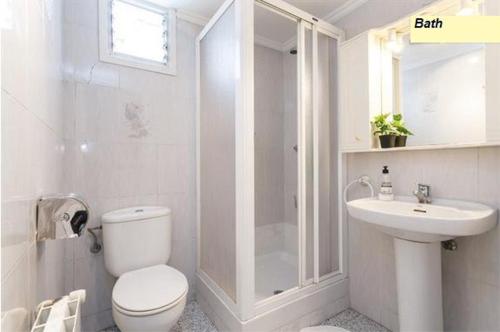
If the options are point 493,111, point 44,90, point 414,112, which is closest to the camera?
point 44,90

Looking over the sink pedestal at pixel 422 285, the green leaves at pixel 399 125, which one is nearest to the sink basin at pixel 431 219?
the sink pedestal at pixel 422 285

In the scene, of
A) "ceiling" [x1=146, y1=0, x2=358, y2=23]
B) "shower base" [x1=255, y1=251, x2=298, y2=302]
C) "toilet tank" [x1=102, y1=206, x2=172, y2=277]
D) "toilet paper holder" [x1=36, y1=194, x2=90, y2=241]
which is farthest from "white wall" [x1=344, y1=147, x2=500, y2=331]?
"toilet paper holder" [x1=36, y1=194, x2=90, y2=241]

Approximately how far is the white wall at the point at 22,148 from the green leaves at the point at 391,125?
1.71 metres

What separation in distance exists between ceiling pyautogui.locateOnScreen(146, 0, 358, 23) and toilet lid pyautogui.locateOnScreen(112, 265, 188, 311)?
75.3 inches

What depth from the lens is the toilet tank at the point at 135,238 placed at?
152cm

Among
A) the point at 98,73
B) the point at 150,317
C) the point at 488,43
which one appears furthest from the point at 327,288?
the point at 98,73

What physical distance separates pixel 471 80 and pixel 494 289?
42.4 inches

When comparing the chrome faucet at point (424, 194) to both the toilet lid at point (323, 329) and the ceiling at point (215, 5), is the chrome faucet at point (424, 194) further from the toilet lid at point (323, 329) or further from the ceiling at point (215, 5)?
the ceiling at point (215, 5)

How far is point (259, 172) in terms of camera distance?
221 cm

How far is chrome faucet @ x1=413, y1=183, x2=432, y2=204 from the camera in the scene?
1414 mm

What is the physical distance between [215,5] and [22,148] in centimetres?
176

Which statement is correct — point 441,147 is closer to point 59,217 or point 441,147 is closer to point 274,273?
point 274,273

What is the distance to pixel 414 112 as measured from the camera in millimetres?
1544

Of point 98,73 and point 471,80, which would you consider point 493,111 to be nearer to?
point 471,80
